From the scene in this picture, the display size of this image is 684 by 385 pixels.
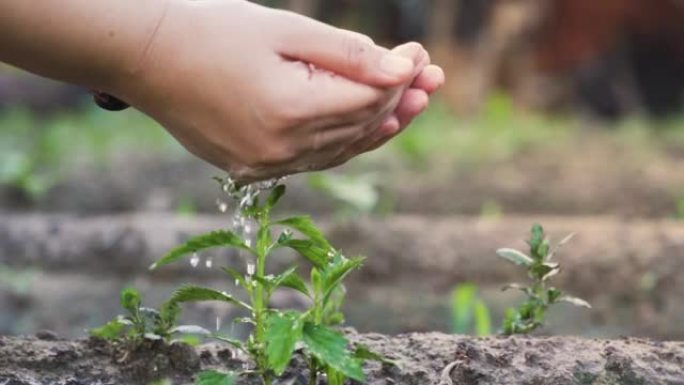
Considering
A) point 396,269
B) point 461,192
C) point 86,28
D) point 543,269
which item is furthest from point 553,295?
point 461,192

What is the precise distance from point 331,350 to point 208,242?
0.23 metres

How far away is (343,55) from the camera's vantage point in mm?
1561

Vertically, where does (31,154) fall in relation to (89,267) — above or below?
above

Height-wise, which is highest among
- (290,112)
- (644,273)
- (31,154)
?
(31,154)

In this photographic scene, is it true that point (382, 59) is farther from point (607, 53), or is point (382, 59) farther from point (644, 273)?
point (607, 53)

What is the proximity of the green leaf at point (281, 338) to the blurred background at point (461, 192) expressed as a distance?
1.69 meters

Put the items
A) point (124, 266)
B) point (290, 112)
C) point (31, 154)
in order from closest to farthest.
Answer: point (290, 112) → point (124, 266) → point (31, 154)

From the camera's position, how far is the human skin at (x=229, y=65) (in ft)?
5.07

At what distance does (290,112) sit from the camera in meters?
1.53

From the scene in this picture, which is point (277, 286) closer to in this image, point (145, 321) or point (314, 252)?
point (314, 252)

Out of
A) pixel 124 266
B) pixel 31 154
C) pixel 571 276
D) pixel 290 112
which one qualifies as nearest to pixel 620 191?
pixel 571 276

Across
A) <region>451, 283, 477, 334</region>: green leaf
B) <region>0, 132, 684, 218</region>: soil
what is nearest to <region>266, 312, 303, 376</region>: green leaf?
<region>451, 283, 477, 334</region>: green leaf

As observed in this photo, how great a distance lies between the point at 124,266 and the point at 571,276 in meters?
1.48

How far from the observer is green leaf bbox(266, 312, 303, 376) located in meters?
Result: 1.60
